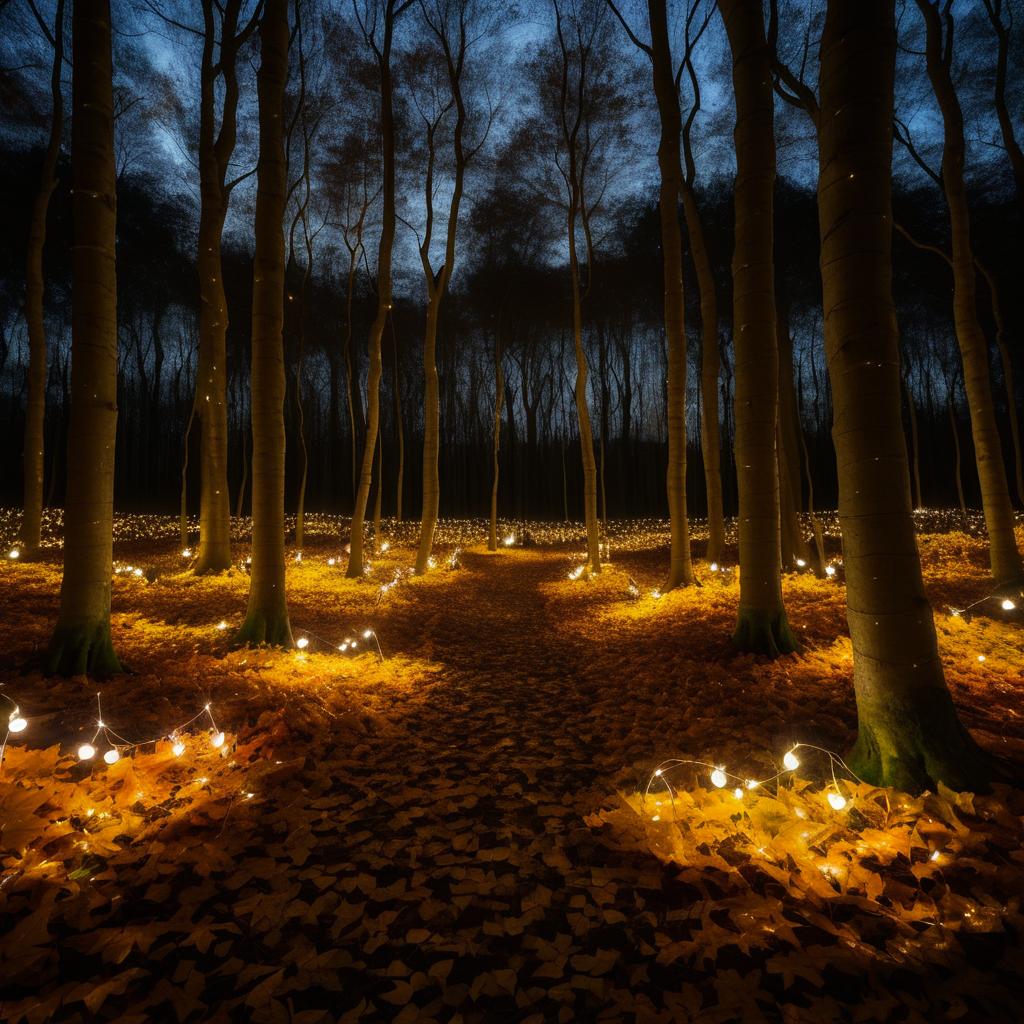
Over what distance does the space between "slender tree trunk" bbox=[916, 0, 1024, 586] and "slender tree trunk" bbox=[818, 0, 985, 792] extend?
5.88m

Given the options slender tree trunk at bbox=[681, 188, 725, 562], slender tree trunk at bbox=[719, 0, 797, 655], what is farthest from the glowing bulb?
slender tree trunk at bbox=[681, 188, 725, 562]

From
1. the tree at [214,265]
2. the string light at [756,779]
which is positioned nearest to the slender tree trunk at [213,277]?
the tree at [214,265]

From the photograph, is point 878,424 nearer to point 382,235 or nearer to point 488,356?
point 382,235

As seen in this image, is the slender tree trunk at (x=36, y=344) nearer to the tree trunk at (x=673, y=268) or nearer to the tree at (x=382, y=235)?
the tree at (x=382, y=235)

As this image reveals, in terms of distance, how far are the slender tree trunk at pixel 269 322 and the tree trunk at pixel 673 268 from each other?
5.78m

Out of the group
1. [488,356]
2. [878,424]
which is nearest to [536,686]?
[878,424]

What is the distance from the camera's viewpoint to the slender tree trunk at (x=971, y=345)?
684 centimetres

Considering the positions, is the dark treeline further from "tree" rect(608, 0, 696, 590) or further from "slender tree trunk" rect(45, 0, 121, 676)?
"slender tree trunk" rect(45, 0, 121, 676)

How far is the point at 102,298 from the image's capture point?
14.7 feet

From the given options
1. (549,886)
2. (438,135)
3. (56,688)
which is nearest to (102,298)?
(56,688)

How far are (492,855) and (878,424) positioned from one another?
303 centimetres

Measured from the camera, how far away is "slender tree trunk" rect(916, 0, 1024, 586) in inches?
269

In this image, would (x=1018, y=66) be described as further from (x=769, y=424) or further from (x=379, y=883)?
(x=379, y=883)

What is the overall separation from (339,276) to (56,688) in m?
20.7
